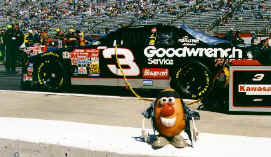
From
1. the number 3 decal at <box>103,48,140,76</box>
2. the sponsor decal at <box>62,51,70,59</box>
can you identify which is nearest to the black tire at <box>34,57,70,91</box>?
the sponsor decal at <box>62,51,70,59</box>

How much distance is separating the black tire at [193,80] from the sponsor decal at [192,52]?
0.25m

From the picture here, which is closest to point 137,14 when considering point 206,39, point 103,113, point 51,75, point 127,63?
point 51,75

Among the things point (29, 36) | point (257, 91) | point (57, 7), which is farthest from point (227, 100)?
point (57, 7)

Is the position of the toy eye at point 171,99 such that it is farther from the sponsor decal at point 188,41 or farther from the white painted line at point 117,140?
the sponsor decal at point 188,41

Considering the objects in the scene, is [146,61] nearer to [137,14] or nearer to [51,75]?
[51,75]

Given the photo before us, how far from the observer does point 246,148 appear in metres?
3.12

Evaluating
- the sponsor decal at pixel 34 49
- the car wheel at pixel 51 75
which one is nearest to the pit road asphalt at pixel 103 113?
the car wheel at pixel 51 75

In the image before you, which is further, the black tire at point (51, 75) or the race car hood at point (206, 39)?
the black tire at point (51, 75)

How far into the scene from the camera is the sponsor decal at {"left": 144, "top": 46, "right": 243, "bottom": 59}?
773cm

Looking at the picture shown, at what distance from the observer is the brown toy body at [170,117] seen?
3.25 meters

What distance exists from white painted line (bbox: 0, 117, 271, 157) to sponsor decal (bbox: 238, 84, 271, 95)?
10.7ft

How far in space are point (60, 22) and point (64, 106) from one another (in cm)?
2616

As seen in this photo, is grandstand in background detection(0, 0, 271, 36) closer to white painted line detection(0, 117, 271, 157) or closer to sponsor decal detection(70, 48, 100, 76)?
sponsor decal detection(70, 48, 100, 76)

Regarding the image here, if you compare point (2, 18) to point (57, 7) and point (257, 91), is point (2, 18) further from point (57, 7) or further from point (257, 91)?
point (257, 91)
